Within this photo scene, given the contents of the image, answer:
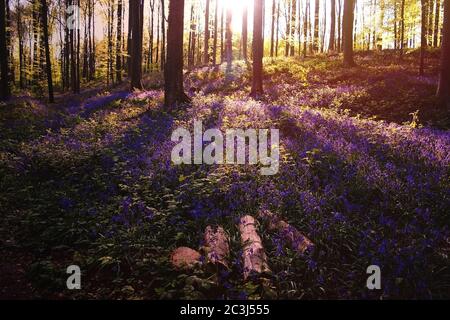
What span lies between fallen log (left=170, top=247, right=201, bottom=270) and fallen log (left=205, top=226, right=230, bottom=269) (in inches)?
7.1

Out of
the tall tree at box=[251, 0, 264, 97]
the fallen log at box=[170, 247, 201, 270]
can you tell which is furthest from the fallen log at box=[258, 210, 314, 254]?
the tall tree at box=[251, 0, 264, 97]

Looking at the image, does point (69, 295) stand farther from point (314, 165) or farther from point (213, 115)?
point (213, 115)

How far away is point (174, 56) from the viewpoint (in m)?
16.5

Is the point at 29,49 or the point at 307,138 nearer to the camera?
the point at 307,138

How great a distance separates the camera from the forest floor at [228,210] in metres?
5.11

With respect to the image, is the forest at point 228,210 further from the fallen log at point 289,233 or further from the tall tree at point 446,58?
the tall tree at point 446,58

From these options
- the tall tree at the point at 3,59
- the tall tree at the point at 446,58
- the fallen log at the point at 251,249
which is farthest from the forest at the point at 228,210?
the tall tree at the point at 3,59

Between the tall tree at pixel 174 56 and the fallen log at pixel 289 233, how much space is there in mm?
10819

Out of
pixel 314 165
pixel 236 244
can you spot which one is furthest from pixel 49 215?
A: pixel 314 165

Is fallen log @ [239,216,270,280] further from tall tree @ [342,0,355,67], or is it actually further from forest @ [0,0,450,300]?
tall tree @ [342,0,355,67]

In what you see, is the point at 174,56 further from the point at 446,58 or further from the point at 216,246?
the point at 216,246

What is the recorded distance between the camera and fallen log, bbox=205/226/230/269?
5242 mm

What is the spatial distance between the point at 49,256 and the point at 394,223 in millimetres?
5576

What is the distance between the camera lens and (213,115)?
13320mm
